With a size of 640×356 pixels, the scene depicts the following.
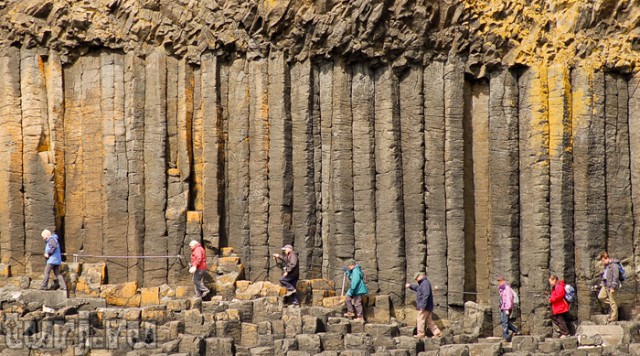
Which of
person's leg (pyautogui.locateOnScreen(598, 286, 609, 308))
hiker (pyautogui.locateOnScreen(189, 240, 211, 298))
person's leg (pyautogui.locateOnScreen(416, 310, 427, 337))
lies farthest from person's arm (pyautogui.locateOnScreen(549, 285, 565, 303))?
hiker (pyautogui.locateOnScreen(189, 240, 211, 298))

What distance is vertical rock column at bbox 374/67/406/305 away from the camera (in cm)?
3359

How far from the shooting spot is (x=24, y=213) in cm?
3431

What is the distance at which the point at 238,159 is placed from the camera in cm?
3438

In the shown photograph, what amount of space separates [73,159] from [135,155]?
173cm

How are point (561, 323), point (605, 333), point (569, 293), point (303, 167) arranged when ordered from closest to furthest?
1. point (605, 333)
2. point (561, 323)
3. point (569, 293)
4. point (303, 167)

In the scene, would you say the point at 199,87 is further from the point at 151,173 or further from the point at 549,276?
the point at 549,276

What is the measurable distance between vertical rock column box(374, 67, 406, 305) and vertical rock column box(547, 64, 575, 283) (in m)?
3.77

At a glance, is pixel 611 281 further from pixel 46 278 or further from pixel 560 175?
pixel 46 278

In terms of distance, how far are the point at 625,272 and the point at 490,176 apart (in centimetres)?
412

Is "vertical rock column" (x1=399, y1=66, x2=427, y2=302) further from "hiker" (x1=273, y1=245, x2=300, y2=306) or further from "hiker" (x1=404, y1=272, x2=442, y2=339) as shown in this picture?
"hiker" (x1=273, y1=245, x2=300, y2=306)

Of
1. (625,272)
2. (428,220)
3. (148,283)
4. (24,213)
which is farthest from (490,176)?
(24,213)

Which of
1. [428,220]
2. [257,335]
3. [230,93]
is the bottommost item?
[257,335]

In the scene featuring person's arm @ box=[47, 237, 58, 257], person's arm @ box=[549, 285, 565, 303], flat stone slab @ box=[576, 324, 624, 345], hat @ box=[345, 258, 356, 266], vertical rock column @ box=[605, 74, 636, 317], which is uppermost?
vertical rock column @ box=[605, 74, 636, 317]

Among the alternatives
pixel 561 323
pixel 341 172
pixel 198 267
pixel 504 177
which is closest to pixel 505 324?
pixel 561 323
